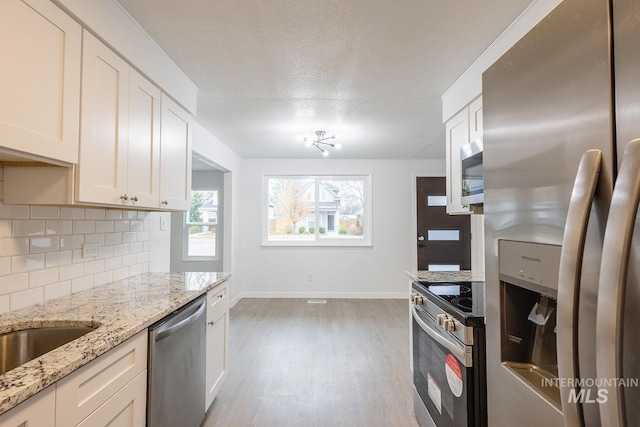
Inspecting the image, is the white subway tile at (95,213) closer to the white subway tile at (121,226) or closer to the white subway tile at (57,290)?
the white subway tile at (121,226)

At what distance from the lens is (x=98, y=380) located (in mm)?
1067

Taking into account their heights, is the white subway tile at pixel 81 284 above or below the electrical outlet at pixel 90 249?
below

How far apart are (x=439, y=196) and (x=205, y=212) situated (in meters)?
4.27

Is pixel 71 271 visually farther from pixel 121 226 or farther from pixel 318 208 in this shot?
pixel 318 208

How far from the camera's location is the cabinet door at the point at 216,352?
2043 mm

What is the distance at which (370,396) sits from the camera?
2400 millimetres

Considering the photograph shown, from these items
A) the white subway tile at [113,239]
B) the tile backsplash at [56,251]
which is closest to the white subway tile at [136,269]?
the tile backsplash at [56,251]

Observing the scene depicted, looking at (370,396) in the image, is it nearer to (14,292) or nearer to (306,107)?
(14,292)

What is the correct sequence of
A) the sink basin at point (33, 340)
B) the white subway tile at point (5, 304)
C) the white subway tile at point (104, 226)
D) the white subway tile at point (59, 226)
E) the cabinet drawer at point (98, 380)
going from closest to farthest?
the cabinet drawer at point (98, 380) → the sink basin at point (33, 340) → the white subway tile at point (5, 304) → the white subway tile at point (59, 226) → the white subway tile at point (104, 226)

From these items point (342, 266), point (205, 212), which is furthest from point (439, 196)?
point (205, 212)

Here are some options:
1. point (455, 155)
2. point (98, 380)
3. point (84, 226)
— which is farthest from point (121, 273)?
point (455, 155)

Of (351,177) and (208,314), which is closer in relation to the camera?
(208,314)

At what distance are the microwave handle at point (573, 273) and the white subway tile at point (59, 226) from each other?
210 cm

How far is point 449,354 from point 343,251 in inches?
154
